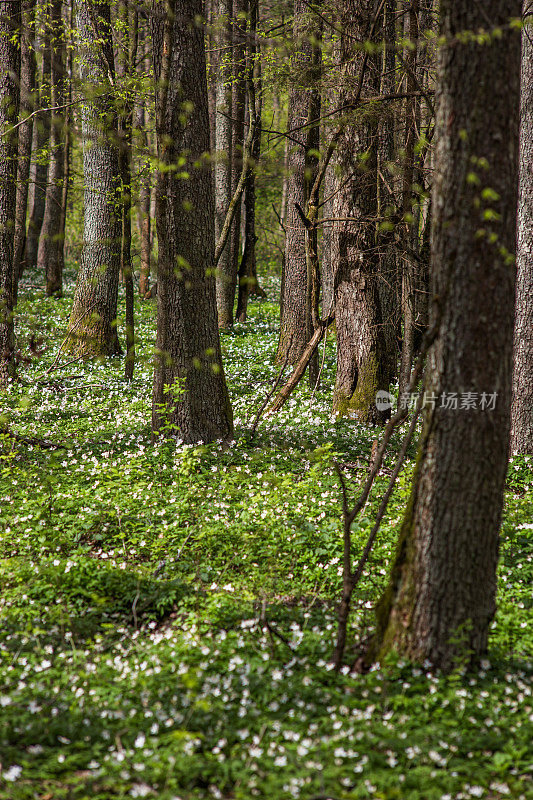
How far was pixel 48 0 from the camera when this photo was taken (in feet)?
54.9

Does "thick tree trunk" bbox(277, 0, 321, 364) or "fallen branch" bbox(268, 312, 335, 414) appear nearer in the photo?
Answer: "fallen branch" bbox(268, 312, 335, 414)

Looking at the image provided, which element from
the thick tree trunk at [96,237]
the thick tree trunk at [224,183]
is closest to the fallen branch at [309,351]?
the thick tree trunk at [96,237]

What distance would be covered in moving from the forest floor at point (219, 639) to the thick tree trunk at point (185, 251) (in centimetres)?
55

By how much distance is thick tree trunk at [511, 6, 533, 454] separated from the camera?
7496mm

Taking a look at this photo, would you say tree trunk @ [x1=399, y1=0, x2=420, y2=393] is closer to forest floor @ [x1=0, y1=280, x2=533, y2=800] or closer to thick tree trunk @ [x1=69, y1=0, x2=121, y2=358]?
forest floor @ [x1=0, y1=280, x2=533, y2=800]

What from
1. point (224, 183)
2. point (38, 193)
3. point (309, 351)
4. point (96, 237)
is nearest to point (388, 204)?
point (309, 351)

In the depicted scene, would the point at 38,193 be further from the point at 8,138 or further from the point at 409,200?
the point at 409,200

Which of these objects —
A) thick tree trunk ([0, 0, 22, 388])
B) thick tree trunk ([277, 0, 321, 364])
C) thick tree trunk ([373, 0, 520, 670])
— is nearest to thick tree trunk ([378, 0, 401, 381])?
thick tree trunk ([277, 0, 321, 364])

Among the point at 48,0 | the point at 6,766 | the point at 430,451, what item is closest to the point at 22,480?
the point at 6,766

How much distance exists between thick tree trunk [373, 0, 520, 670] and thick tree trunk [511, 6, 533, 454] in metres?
4.32

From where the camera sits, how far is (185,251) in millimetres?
7574

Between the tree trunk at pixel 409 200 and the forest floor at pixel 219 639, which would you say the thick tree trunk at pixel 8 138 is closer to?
the forest floor at pixel 219 639

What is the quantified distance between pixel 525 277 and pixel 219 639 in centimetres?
583

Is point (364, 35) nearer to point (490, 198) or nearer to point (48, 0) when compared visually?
point (490, 198)
